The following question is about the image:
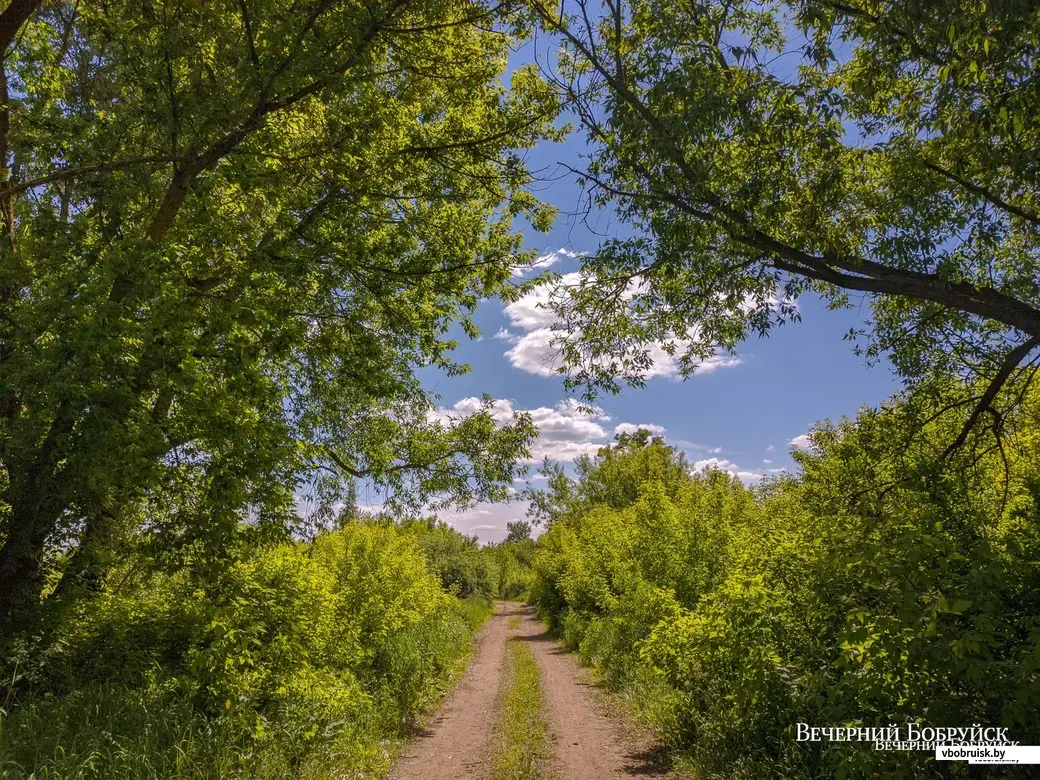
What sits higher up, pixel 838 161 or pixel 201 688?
pixel 838 161

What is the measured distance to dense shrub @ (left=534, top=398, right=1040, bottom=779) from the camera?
166 inches

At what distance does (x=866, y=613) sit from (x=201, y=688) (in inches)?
272

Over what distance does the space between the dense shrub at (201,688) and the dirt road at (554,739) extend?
0.89 metres

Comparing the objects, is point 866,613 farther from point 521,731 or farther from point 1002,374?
point 521,731

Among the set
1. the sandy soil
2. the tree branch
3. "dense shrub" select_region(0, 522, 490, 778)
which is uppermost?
the tree branch

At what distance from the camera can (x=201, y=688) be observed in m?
6.23

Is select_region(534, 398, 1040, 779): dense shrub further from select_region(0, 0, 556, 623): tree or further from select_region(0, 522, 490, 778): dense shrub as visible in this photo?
select_region(0, 0, 556, 623): tree

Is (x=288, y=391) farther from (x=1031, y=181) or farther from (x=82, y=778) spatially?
(x=1031, y=181)

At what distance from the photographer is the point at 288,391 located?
740cm

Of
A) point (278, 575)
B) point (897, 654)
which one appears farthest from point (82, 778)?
point (897, 654)

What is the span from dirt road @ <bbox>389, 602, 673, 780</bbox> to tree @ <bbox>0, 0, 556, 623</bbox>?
17.2 feet

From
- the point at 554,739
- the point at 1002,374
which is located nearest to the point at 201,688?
the point at 554,739

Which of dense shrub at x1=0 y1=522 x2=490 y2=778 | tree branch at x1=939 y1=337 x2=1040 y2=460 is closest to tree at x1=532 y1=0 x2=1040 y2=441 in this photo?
tree branch at x1=939 y1=337 x2=1040 y2=460

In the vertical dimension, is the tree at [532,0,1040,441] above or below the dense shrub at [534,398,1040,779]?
above
